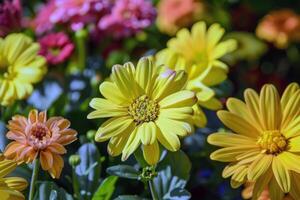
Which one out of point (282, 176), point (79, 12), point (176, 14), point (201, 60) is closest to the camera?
point (282, 176)

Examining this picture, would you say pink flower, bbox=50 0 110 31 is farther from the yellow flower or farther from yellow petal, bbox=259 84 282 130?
yellow petal, bbox=259 84 282 130

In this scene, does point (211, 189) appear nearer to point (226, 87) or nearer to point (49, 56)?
point (226, 87)

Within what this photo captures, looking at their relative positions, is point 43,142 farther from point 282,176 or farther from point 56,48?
point 56,48

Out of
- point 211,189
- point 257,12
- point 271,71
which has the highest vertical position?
point 257,12

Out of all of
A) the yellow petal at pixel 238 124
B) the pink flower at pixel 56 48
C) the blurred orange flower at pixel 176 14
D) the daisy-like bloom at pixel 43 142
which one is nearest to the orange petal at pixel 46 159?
the daisy-like bloom at pixel 43 142

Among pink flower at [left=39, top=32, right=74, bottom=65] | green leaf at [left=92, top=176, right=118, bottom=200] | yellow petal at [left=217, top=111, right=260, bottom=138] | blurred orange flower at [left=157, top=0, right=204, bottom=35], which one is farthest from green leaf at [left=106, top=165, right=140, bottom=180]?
blurred orange flower at [left=157, top=0, right=204, bottom=35]

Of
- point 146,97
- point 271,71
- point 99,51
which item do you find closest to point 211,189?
point 146,97

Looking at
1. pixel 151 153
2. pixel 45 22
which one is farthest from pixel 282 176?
pixel 45 22
